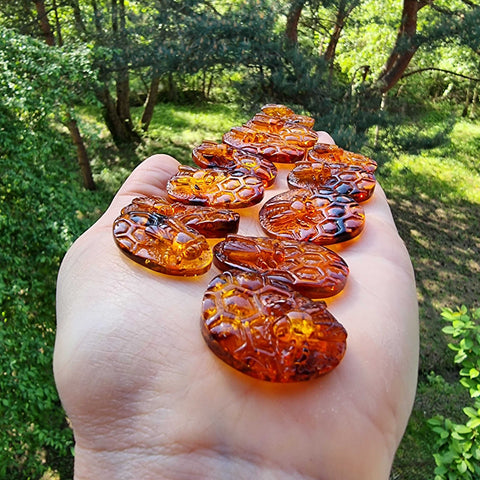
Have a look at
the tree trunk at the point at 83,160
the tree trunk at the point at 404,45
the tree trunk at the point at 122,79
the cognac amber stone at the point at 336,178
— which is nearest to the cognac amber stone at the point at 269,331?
the cognac amber stone at the point at 336,178

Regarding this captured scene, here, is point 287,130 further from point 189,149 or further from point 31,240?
point 189,149

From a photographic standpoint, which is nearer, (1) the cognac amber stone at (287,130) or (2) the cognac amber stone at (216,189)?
(2) the cognac amber stone at (216,189)

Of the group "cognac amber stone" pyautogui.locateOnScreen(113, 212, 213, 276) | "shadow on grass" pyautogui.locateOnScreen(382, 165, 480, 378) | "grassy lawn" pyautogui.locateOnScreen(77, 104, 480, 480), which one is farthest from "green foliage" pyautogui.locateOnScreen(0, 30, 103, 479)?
"shadow on grass" pyautogui.locateOnScreen(382, 165, 480, 378)

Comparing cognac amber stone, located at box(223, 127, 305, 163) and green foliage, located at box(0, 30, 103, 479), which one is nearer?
cognac amber stone, located at box(223, 127, 305, 163)

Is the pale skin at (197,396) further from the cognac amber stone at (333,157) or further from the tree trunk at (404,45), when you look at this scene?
the tree trunk at (404,45)

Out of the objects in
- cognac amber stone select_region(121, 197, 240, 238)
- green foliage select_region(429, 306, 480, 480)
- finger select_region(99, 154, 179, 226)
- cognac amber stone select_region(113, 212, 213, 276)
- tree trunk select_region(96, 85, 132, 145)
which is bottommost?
tree trunk select_region(96, 85, 132, 145)

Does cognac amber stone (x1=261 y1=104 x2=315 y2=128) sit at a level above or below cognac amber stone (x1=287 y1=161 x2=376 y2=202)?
below

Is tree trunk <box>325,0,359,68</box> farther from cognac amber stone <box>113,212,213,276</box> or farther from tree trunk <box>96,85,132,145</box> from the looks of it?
cognac amber stone <box>113,212,213,276</box>
